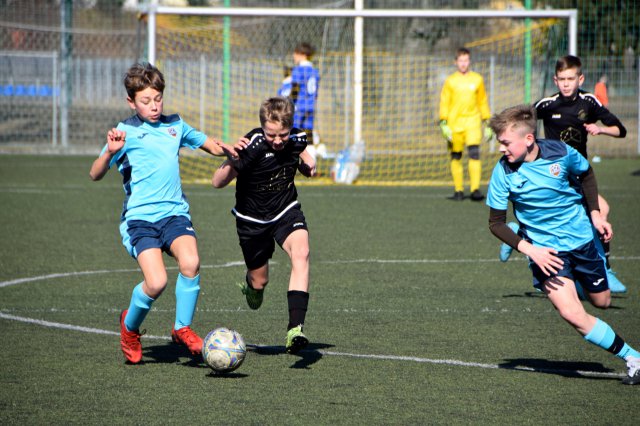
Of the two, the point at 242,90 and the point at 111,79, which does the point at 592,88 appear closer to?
the point at 242,90

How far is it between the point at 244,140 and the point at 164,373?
1.59 meters

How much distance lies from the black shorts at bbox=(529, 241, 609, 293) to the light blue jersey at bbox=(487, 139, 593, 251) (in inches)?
1.8

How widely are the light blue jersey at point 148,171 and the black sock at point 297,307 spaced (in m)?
0.91

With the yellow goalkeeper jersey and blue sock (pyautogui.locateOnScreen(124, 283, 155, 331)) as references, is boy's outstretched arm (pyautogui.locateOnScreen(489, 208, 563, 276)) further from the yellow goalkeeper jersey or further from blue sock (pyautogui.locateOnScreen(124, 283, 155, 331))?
the yellow goalkeeper jersey

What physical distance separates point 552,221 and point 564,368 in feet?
3.04

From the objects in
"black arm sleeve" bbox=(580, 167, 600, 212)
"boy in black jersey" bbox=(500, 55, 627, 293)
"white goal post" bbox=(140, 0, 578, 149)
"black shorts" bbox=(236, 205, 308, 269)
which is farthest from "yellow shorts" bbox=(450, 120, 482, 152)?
"black arm sleeve" bbox=(580, 167, 600, 212)

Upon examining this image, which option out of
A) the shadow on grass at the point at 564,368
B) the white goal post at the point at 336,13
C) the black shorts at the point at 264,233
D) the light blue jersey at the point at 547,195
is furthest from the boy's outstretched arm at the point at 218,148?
the white goal post at the point at 336,13

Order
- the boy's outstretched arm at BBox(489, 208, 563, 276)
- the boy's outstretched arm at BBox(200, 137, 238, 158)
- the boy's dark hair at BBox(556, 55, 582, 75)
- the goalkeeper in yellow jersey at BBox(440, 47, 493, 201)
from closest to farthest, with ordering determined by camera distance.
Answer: the boy's outstretched arm at BBox(489, 208, 563, 276) < the boy's outstretched arm at BBox(200, 137, 238, 158) < the boy's dark hair at BBox(556, 55, 582, 75) < the goalkeeper in yellow jersey at BBox(440, 47, 493, 201)

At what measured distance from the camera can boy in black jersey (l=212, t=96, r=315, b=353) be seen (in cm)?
645

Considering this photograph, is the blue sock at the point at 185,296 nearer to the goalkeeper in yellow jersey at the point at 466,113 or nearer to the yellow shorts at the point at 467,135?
the goalkeeper in yellow jersey at the point at 466,113

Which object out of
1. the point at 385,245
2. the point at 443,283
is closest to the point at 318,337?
the point at 443,283

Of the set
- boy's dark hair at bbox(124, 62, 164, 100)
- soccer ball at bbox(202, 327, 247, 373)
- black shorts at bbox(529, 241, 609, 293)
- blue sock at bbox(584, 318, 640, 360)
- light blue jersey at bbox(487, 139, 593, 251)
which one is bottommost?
soccer ball at bbox(202, 327, 247, 373)

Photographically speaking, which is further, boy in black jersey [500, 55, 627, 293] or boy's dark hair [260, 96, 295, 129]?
boy in black jersey [500, 55, 627, 293]

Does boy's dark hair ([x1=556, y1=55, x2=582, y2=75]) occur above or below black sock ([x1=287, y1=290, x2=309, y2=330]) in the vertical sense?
above
